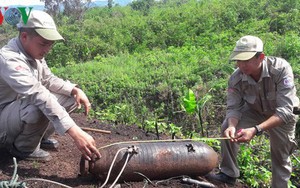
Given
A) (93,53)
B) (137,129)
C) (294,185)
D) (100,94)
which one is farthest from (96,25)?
(294,185)

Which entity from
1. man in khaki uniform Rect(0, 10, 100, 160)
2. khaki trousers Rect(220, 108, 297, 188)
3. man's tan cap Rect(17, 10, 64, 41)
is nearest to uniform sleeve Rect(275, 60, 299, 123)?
khaki trousers Rect(220, 108, 297, 188)

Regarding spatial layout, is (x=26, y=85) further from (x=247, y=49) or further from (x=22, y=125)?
(x=247, y=49)

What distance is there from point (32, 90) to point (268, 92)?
238 cm

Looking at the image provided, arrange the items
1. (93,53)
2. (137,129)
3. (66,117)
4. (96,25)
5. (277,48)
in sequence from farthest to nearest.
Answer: (96,25) < (93,53) < (277,48) < (137,129) < (66,117)

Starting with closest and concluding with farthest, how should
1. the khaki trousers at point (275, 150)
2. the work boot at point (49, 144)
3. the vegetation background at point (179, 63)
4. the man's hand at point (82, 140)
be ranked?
the man's hand at point (82, 140)
the khaki trousers at point (275, 150)
the work boot at point (49, 144)
the vegetation background at point (179, 63)

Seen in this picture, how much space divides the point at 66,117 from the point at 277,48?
7.56 m

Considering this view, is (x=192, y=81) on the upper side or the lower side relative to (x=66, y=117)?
lower

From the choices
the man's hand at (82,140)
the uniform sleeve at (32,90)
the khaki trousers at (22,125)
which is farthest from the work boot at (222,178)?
the khaki trousers at (22,125)

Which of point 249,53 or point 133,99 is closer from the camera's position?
point 249,53

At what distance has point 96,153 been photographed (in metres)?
3.60

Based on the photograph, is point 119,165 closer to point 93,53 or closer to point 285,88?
point 285,88

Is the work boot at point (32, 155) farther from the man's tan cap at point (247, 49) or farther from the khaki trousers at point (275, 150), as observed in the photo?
the man's tan cap at point (247, 49)

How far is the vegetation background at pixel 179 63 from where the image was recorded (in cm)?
616

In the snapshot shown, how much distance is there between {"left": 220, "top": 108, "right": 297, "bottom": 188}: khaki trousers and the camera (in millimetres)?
4281
